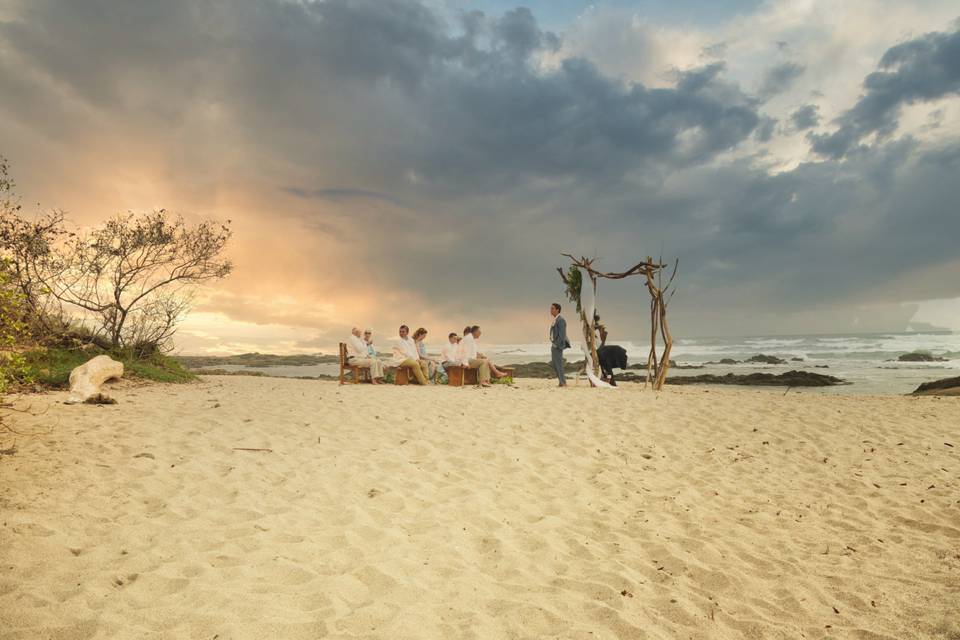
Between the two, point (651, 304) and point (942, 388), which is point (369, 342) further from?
point (942, 388)

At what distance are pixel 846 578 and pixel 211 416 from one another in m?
8.82

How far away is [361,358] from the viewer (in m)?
15.8

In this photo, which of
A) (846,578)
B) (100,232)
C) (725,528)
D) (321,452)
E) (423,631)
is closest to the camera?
(423,631)

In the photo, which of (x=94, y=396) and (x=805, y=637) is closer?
(x=805, y=637)

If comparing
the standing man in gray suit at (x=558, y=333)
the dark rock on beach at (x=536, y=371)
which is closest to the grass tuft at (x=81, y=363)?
the standing man in gray suit at (x=558, y=333)

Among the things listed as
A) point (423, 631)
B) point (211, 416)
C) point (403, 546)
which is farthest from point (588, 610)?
point (211, 416)

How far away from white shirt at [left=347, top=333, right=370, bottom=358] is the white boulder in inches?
221

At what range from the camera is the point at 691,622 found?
11.3 ft

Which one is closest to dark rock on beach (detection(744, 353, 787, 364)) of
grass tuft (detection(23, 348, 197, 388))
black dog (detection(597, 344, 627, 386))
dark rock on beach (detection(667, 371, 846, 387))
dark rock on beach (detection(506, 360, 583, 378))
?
dark rock on beach (detection(667, 371, 846, 387))

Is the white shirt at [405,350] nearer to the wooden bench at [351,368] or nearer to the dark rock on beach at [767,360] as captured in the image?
the wooden bench at [351,368]

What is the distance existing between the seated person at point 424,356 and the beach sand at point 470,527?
21.3 ft

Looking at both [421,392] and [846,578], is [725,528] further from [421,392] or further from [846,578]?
[421,392]

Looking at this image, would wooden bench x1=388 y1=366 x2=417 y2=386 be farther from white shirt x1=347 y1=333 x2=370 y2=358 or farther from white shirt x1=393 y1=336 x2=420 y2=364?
white shirt x1=347 y1=333 x2=370 y2=358

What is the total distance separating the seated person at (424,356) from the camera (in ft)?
51.8
